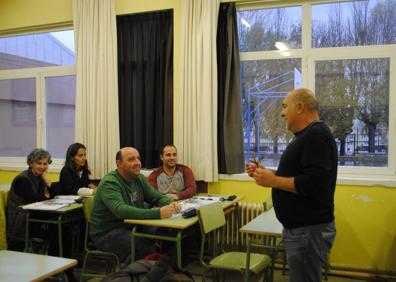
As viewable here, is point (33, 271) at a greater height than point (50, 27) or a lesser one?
lesser

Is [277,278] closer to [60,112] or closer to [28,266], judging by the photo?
[28,266]

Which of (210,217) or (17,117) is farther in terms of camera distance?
(17,117)

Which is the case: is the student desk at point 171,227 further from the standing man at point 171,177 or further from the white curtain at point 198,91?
the white curtain at point 198,91

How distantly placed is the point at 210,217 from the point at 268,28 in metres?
2.21

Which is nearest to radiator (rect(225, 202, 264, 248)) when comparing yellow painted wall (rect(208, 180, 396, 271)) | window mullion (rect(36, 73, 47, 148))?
yellow painted wall (rect(208, 180, 396, 271))

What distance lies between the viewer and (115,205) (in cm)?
295

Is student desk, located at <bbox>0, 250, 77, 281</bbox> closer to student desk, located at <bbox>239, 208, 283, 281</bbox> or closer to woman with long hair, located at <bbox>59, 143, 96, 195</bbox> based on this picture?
student desk, located at <bbox>239, 208, 283, 281</bbox>

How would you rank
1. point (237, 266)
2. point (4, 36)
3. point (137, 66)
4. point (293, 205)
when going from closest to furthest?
1. point (293, 205)
2. point (237, 266)
3. point (137, 66)
4. point (4, 36)

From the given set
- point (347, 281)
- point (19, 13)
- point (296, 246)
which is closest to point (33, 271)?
point (296, 246)

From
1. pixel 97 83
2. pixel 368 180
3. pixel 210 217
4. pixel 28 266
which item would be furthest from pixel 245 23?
pixel 28 266

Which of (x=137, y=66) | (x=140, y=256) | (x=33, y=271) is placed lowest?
(x=140, y=256)

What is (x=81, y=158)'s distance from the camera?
14.1 ft

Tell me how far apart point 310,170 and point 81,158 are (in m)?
2.98

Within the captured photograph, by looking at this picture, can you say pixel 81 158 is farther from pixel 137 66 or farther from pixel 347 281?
pixel 347 281
